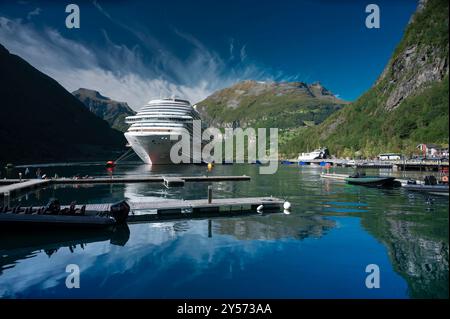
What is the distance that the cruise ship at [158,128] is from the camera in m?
87.1

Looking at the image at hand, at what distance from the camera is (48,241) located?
19797 millimetres

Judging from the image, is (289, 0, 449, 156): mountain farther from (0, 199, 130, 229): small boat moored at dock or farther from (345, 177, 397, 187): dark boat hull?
(0, 199, 130, 229): small boat moored at dock

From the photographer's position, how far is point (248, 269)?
14703 mm

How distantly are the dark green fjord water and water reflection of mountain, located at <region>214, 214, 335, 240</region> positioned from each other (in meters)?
0.07

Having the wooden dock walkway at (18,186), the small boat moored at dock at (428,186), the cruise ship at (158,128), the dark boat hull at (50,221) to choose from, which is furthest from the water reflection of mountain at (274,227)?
A: the cruise ship at (158,128)

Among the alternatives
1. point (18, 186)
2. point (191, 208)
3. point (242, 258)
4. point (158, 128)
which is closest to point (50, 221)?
point (191, 208)

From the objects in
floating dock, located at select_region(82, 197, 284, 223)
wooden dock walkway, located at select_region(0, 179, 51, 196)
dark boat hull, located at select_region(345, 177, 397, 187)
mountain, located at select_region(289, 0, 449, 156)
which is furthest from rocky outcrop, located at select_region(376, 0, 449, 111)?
wooden dock walkway, located at select_region(0, 179, 51, 196)

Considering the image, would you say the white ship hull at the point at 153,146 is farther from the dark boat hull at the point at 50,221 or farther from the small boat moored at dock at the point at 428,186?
the dark boat hull at the point at 50,221

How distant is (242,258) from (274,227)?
24.5ft

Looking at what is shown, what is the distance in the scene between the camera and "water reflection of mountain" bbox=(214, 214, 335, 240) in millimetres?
20844

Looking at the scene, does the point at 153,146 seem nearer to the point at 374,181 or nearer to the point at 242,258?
the point at 374,181
